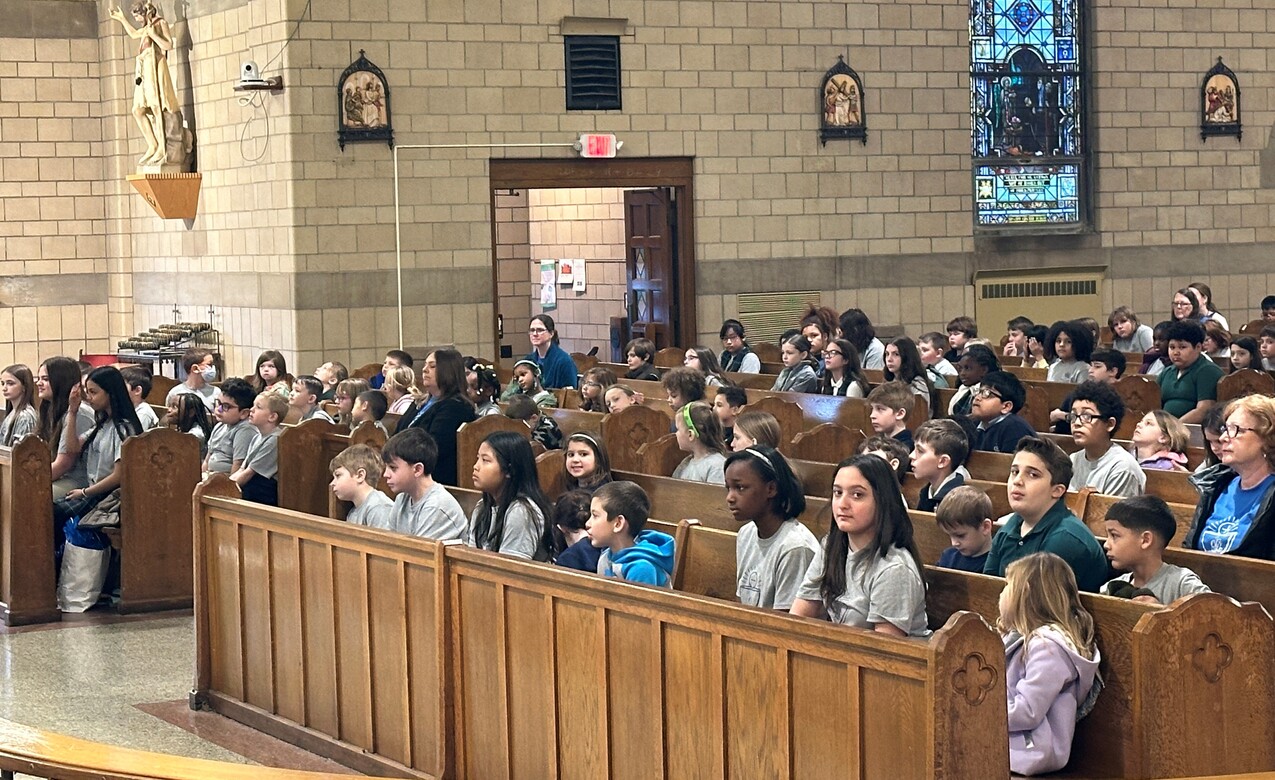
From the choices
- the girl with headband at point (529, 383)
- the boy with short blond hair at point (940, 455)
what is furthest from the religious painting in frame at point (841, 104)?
the boy with short blond hair at point (940, 455)

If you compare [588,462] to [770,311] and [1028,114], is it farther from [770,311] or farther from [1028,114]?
[1028,114]

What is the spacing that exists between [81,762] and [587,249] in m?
15.3

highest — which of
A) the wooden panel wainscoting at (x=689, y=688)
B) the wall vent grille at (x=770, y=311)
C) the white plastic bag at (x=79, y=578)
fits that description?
the wall vent grille at (x=770, y=311)

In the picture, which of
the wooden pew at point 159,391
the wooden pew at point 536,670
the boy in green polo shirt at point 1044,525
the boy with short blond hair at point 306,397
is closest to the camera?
the wooden pew at point 536,670

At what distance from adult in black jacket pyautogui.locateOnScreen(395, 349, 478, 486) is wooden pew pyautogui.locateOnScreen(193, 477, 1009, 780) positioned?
6.50 ft

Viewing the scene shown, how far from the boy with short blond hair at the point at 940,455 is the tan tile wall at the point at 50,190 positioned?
40.7ft

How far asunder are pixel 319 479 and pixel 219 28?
7.38 meters

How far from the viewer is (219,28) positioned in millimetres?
15211

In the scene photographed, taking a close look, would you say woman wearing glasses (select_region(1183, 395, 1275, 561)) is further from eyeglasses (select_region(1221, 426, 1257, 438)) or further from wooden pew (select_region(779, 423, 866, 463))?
wooden pew (select_region(779, 423, 866, 463))

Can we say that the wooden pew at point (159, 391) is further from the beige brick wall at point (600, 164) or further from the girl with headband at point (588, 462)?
the girl with headband at point (588, 462)

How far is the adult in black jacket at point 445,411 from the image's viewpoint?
8.67 metres

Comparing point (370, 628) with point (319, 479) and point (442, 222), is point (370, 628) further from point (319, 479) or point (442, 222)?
point (442, 222)

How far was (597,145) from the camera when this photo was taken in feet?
49.7

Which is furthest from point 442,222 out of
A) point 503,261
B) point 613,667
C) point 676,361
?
point 613,667
